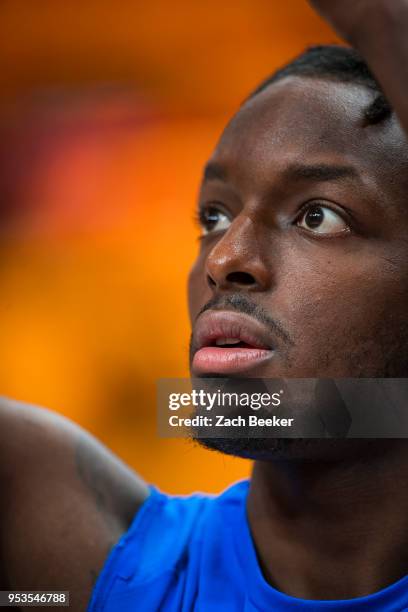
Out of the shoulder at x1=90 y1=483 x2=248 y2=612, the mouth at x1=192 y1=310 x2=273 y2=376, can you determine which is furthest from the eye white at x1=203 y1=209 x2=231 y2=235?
the shoulder at x1=90 y1=483 x2=248 y2=612

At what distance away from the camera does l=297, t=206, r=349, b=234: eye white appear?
1.06 meters

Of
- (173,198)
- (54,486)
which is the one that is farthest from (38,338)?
(54,486)

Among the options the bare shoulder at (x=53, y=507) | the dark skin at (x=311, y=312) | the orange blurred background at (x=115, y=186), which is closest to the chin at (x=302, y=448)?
the dark skin at (x=311, y=312)

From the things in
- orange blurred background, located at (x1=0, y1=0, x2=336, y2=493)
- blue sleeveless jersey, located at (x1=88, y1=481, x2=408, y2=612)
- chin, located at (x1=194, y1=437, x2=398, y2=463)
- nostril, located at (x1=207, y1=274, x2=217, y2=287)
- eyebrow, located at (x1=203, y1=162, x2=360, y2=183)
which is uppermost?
orange blurred background, located at (x1=0, y1=0, x2=336, y2=493)

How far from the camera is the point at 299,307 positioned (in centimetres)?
102

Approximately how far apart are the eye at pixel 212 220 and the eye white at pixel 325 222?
0.18 metres

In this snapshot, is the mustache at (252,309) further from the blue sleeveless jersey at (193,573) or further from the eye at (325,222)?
the blue sleeveless jersey at (193,573)

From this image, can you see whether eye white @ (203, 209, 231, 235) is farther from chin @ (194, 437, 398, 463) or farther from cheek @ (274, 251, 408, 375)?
chin @ (194, 437, 398, 463)

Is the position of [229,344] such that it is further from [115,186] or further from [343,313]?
[115,186]

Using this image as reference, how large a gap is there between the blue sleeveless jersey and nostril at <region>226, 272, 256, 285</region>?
1.34 feet

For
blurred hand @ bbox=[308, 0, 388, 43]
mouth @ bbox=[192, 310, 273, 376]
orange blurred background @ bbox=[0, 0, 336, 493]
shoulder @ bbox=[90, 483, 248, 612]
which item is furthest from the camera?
orange blurred background @ bbox=[0, 0, 336, 493]

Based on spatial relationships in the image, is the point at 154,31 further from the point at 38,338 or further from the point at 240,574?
the point at 240,574

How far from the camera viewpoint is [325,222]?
3.48 ft

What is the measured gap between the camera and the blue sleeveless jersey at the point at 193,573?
1050mm
